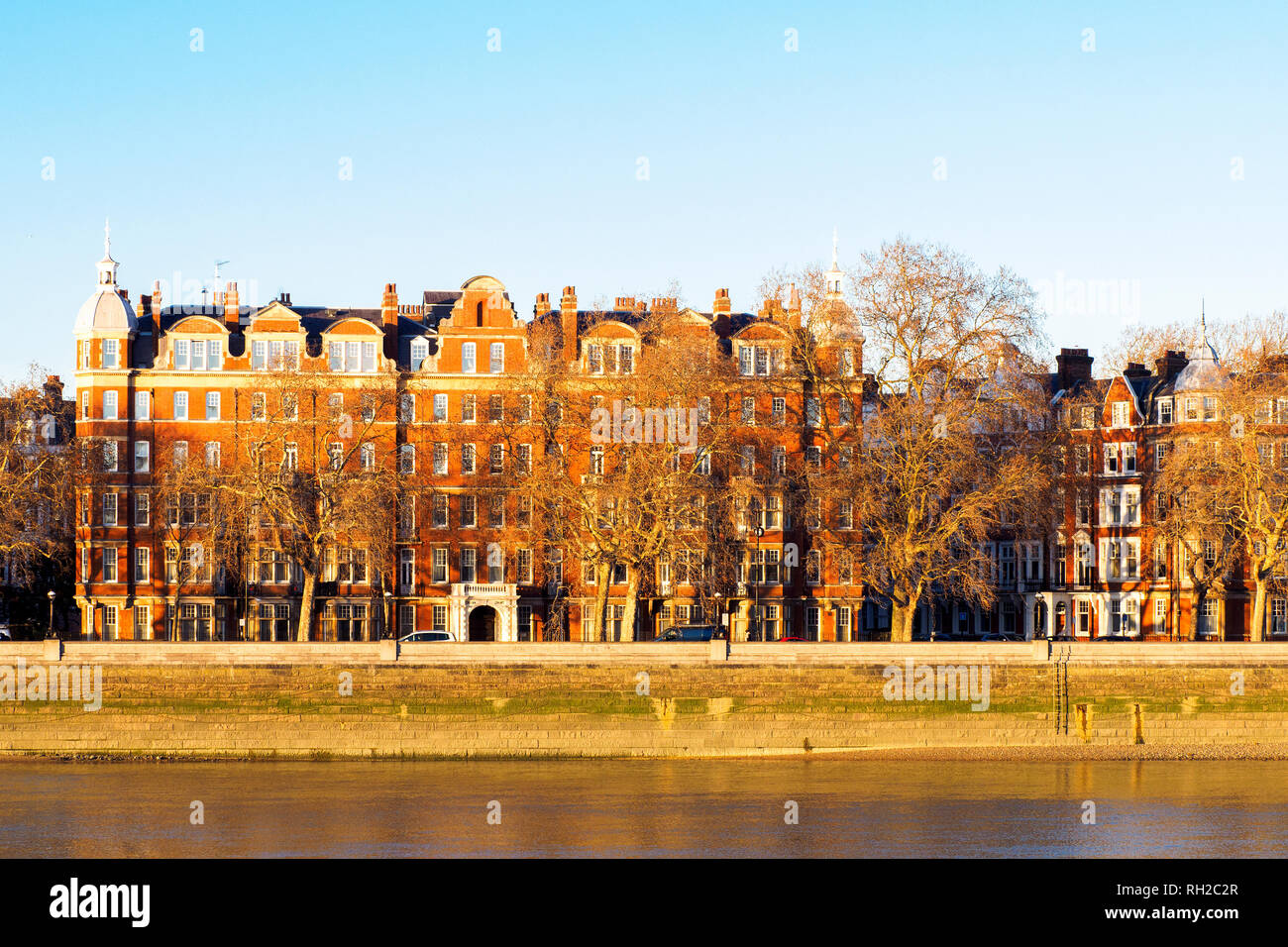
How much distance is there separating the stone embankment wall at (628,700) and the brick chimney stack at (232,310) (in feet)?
80.3

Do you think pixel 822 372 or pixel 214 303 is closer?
pixel 822 372

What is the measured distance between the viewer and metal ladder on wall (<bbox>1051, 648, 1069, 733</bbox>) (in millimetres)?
55556

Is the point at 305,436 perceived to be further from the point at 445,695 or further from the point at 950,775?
the point at 950,775

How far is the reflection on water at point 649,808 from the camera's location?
37719 mm

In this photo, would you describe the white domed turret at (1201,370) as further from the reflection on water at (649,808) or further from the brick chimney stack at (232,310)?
the brick chimney stack at (232,310)

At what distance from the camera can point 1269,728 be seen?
55312 mm

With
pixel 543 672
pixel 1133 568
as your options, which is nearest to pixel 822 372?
pixel 543 672

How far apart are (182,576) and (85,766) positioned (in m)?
20.5

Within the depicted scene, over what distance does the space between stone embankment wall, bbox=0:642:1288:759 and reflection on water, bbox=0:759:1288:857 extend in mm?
1662

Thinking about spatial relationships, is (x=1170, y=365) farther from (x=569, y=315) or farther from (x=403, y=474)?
(x=403, y=474)

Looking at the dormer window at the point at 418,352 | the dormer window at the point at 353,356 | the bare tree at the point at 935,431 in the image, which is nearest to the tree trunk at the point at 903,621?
the bare tree at the point at 935,431
